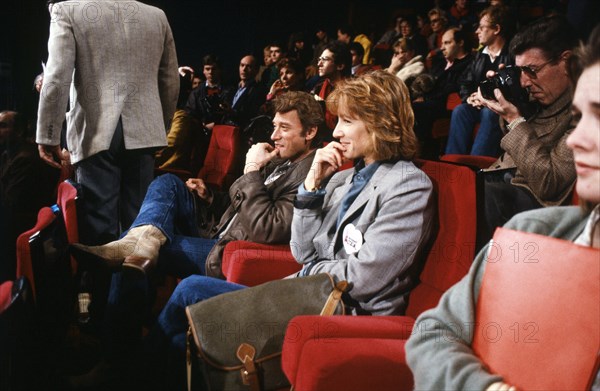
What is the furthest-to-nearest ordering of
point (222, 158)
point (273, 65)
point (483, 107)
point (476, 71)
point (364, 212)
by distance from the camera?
point (273, 65)
point (222, 158)
point (476, 71)
point (483, 107)
point (364, 212)

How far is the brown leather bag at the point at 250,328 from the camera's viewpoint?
4.10ft

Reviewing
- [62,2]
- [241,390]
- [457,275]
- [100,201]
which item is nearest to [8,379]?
[241,390]

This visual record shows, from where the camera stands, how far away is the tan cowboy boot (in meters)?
1.93

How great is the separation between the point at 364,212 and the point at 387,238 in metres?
0.12

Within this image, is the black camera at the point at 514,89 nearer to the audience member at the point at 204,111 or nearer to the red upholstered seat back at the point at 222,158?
the red upholstered seat back at the point at 222,158

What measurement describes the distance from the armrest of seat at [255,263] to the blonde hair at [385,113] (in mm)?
472

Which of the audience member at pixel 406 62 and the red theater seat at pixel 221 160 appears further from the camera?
the audience member at pixel 406 62

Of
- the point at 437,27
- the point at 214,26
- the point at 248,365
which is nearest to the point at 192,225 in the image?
the point at 248,365

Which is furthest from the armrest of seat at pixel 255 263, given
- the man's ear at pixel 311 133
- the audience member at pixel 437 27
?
the audience member at pixel 437 27


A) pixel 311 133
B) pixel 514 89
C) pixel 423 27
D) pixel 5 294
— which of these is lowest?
pixel 423 27

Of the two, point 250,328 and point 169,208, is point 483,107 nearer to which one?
point 169,208

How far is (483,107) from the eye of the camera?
2.67 m

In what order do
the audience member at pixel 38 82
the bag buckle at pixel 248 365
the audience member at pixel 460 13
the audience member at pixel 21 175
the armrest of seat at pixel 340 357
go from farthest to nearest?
1. the audience member at pixel 460 13
2. the audience member at pixel 38 82
3. the audience member at pixel 21 175
4. the bag buckle at pixel 248 365
5. the armrest of seat at pixel 340 357

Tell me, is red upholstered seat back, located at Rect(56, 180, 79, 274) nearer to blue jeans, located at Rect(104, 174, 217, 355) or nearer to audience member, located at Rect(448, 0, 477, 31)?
blue jeans, located at Rect(104, 174, 217, 355)
